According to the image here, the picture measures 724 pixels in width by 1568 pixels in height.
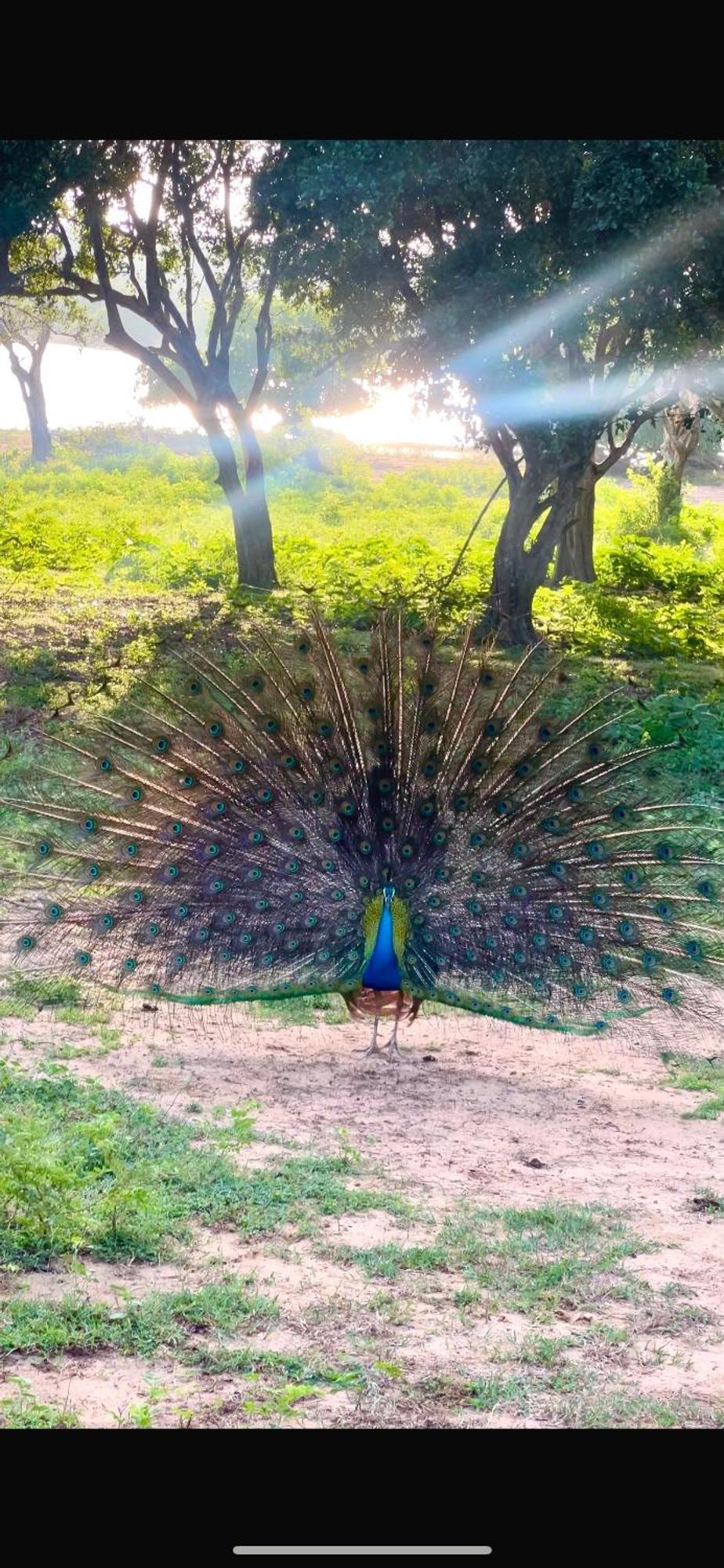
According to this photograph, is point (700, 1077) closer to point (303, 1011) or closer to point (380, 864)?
point (380, 864)

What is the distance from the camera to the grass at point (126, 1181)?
13.0ft

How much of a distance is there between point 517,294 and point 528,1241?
22.5ft

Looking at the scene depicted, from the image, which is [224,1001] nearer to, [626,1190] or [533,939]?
[533,939]

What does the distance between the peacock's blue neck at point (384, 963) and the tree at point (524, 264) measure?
154 inches

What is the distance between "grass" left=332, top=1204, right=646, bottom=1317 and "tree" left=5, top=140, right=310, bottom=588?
26.6 feet

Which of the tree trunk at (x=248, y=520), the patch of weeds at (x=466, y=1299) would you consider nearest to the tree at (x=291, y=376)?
the tree trunk at (x=248, y=520)

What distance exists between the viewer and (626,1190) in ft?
14.8

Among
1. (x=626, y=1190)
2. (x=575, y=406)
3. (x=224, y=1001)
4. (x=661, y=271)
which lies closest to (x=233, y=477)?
(x=575, y=406)

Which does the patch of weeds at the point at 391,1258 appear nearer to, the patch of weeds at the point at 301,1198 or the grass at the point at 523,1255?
the grass at the point at 523,1255

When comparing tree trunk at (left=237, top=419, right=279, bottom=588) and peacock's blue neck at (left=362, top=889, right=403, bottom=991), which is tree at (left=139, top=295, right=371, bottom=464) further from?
peacock's blue neck at (left=362, top=889, right=403, bottom=991)

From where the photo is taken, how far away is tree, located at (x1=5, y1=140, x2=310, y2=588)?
1101 cm

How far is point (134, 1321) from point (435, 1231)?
94 centimetres

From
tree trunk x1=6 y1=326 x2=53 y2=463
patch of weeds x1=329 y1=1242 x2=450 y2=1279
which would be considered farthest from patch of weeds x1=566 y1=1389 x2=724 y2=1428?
tree trunk x1=6 y1=326 x2=53 y2=463

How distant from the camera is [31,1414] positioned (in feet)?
10.3
